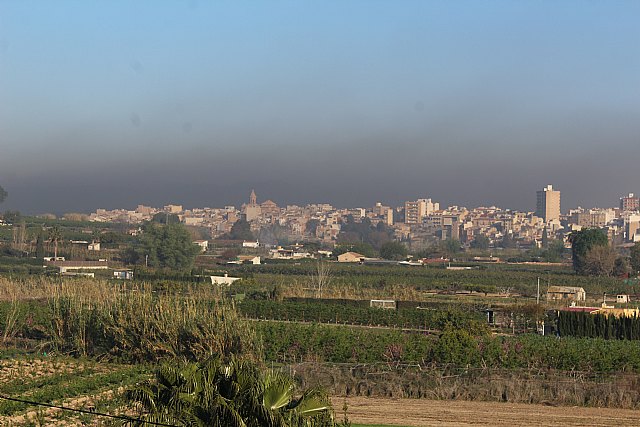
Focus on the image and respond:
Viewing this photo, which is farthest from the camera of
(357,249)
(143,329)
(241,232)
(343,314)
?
(241,232)

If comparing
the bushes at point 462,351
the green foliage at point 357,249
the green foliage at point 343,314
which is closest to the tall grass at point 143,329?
the bushes at point 462,351

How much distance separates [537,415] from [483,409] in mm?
1405

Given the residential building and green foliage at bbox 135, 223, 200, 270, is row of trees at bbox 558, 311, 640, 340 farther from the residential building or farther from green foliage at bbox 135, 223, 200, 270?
the residential building

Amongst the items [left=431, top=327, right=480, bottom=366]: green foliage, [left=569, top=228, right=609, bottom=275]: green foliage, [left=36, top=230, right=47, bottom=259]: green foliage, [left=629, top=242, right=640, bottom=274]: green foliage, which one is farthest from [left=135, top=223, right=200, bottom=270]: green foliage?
[left=431, top=327, right=480, bottom=366]: green foliage

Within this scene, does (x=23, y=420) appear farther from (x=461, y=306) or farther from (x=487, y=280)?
(x=487, y=280)

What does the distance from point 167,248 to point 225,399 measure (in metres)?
72.9

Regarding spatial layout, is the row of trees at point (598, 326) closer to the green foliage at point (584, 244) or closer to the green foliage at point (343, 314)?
the green foliage at point (343, 314)

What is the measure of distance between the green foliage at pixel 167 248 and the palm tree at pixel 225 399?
70.8 m

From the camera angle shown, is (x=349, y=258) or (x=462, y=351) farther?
(x=349, y=258)

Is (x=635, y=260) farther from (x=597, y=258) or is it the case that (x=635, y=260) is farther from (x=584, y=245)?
(x=597, y=258)

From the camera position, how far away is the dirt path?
22344 mm

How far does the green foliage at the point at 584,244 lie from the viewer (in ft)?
278

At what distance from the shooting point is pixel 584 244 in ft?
286

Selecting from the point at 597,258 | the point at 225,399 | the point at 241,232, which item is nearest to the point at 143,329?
the point at 225,399
